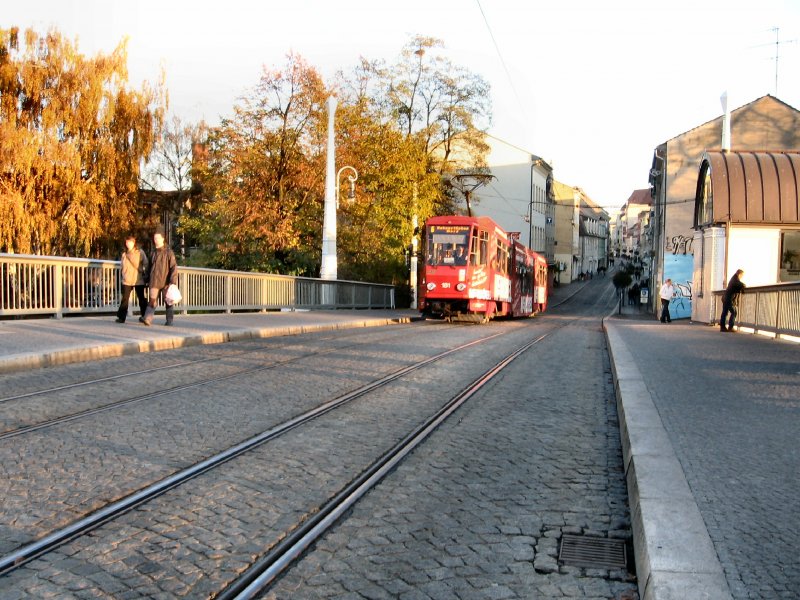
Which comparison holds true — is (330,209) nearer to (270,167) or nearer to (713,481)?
(270,167)

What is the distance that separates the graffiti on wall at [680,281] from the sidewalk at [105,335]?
82.3 ft

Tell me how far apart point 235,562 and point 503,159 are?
7842 cm

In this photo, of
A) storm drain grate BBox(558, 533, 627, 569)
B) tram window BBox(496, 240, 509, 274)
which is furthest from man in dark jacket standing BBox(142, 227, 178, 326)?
tram window BBox(496, 240, 509, 274)

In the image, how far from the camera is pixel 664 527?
3637mm

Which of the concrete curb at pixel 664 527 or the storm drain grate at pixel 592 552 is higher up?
the concrete curb at pixel 664 527

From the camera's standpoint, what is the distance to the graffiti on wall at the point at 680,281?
3984cm

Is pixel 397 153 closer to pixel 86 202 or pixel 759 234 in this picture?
pixel 86 202

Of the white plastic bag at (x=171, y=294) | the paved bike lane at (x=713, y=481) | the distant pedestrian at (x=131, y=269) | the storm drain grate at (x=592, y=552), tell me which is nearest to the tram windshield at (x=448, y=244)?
the distant pedestrian at (x=131, y=269)

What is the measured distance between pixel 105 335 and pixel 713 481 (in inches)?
440

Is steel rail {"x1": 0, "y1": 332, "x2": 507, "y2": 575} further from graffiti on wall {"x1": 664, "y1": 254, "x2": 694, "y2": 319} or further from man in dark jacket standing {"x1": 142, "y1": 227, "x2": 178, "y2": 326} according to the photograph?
graffiti on wall {"x1": 664, "y1": 254, "x2": 694, "y2": 319}

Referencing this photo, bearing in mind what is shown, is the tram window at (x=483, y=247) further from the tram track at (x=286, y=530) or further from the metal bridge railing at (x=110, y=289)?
the tram track at (x=286, y=530)

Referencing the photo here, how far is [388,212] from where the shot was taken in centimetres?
3675

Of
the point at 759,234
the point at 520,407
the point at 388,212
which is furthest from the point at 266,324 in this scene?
the point at 388,212

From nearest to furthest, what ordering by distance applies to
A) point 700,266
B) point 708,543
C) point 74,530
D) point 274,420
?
point 708,543 < point 74,530 < point 274,420 < point 700,266
